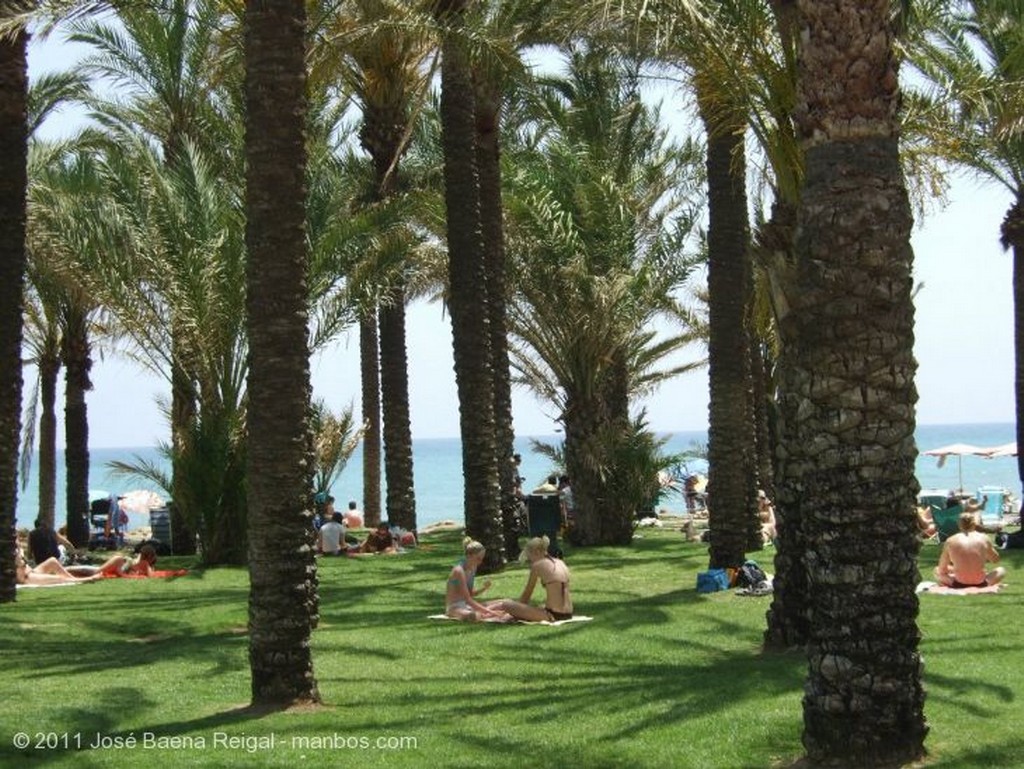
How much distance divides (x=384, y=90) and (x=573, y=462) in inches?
285

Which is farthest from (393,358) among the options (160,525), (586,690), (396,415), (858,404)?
(858,404)

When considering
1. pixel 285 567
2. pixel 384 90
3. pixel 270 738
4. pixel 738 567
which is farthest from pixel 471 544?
pixel 384 90

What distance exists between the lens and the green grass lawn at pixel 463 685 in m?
7.98

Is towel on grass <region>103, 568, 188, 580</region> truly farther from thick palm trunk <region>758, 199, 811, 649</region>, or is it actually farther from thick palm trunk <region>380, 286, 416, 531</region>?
thick palm trunk <region>758, 199, 811, 649</region>

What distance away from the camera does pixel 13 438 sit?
1544cm

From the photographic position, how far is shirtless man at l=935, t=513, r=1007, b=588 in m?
14.5

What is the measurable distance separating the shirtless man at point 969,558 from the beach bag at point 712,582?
2346mm

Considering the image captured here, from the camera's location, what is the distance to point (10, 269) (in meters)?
15.4

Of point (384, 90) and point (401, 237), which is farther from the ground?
point (384, 90)

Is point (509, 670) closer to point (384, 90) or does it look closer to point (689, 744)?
point (689, 744)

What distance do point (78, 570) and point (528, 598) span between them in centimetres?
832

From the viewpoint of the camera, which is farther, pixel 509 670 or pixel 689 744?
pixel 509 670

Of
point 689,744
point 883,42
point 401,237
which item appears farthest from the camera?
point 401,237

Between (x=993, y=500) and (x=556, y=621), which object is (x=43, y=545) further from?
(x=993, y=500)
